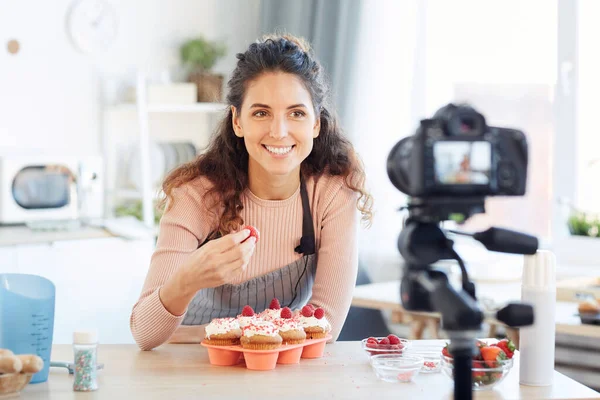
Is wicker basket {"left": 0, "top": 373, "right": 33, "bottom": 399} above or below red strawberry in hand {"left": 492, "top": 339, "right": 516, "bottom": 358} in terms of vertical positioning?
below

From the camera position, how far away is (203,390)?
1.53 m

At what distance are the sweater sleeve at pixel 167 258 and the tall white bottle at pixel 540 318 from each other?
2.36ft

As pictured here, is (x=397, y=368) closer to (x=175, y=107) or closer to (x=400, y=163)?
(x=400, y=163)

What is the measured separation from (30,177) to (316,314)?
6.80 ft

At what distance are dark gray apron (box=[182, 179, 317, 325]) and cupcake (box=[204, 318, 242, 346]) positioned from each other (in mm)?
387

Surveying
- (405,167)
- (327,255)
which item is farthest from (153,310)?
(405,167)

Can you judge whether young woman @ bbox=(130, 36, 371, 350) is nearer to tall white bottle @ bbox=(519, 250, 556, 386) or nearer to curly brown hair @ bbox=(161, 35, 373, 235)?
curly brown hair @ bbox=(161, 35, 373, 235)

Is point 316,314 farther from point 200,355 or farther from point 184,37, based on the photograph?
point 184,37

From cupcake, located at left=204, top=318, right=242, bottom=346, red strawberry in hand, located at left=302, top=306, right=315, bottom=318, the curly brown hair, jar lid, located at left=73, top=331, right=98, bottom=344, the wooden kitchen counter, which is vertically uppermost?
the curly brown hair

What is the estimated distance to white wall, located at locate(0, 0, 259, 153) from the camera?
3.88 metres

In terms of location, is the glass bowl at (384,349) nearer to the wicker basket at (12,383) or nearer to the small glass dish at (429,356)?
the small glass dish at (429,356)

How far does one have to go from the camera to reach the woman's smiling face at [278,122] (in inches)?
80.4

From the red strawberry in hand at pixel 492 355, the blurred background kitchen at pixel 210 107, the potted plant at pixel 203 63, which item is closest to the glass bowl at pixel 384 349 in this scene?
the red strawberry in hand at pixel 492 355

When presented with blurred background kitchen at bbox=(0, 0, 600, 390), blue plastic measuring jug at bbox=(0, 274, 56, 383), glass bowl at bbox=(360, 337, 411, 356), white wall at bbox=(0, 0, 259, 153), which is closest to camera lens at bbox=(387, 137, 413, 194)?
glass bowl at bbox=(360, 337, 411, 356)
